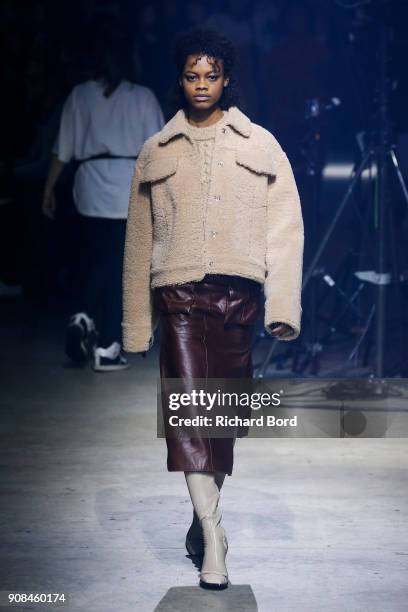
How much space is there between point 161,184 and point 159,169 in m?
0.05

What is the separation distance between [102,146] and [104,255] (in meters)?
0.61

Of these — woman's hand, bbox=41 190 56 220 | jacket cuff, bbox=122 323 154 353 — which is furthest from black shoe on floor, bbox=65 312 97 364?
jacket cuff, bbox=122 323 154 353

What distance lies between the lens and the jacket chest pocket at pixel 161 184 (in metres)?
4.26

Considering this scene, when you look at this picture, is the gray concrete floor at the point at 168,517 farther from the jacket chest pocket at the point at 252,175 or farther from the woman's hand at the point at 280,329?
the jacket chest pocket at the point at 252,175

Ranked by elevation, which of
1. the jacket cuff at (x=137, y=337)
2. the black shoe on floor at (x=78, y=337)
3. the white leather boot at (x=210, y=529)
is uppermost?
the jacket cuff at (x=137, y=337)

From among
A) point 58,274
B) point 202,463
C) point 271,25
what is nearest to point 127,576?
point 202,463

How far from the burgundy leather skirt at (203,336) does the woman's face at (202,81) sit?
525mm

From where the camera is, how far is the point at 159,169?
4.28 metres

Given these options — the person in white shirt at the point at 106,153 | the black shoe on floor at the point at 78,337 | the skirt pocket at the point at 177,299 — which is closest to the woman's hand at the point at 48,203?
the person in white shirt at the point at 106,153

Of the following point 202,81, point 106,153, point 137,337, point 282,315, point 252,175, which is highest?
point 202,81

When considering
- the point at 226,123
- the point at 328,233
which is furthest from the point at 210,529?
the point at 328,233

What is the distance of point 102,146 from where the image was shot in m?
7.57

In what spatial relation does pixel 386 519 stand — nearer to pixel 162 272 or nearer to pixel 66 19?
pixel 162 272

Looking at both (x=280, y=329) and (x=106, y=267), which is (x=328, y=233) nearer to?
(x=106, y=267)
